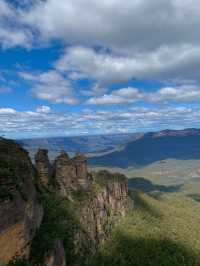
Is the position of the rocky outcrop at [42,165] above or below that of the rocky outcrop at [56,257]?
above

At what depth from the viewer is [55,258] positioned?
125 ft

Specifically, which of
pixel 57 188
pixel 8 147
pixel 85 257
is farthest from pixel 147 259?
pixel 8 147

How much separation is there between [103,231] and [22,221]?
67.0m

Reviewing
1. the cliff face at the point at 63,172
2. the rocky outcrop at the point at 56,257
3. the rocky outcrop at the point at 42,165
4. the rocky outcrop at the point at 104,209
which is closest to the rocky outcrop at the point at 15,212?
the rocky outcrop at the point at 56,257

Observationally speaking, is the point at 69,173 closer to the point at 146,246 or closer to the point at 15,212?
the point at 146,246

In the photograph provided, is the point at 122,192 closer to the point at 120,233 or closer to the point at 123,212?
the point at 123,212

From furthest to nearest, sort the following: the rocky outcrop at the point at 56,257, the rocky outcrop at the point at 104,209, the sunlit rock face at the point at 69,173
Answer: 1. the sunlit rock face at the point at 69,173
2. the rocky outcrop at the point at 104,209
3. the rocky outcrop at the point at 56,257

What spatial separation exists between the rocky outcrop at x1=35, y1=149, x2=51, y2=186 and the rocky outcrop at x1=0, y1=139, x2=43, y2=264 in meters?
39.1

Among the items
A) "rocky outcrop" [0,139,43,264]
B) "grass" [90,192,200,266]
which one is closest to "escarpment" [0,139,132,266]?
"rocky outcrop" [0,139,43,264]

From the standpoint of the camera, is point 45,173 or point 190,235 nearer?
point 45,173

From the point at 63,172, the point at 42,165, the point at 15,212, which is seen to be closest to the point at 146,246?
the point at 63,172

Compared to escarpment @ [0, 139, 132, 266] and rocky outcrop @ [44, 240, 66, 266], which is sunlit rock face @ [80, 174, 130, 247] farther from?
rocky outcrop @ [44, 240, 66, 266]

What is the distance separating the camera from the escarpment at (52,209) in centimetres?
3247

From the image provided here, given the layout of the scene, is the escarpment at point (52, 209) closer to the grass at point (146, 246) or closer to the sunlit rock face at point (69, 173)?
the sunlit rock face at point (69, 173)
